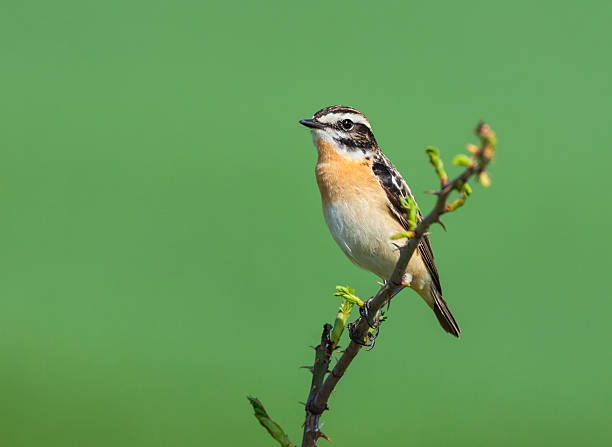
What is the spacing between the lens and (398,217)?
13.8 ft

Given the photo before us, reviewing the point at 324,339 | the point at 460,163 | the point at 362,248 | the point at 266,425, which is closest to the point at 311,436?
the point at 266,425

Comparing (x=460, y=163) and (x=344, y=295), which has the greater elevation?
(x=460, y=163)

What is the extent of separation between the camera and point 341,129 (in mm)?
4316

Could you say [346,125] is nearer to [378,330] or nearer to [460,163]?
[378,330]

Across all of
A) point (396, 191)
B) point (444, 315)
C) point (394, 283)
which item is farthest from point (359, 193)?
point (394, 283)

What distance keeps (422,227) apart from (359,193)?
2673 millimetres

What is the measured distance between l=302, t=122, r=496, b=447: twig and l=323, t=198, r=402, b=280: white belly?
1853mm

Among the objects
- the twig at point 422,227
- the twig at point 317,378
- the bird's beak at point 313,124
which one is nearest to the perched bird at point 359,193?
the bird's beak at point 313,124

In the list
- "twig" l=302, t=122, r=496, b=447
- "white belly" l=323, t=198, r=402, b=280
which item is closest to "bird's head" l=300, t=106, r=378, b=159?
"white belly" l=323, t=198, r=402, b=280

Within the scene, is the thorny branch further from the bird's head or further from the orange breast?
the bird's head

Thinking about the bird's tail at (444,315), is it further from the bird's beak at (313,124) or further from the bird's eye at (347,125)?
the bird's beak at (313,124)

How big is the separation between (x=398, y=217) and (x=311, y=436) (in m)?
2.63

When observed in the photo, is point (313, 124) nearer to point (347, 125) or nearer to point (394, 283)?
point (347, 125)

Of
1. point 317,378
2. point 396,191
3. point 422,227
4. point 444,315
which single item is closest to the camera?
point 422,227
